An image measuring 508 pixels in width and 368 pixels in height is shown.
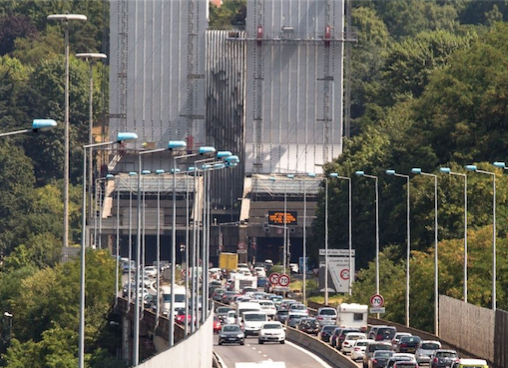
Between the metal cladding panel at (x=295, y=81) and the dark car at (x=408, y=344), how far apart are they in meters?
109

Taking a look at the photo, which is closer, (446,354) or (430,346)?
(446,354)

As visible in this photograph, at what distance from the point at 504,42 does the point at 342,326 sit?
5219cm

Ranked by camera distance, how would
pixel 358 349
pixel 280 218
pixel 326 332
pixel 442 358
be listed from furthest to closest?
pixel 280 218 < pixel 326 332 < pixel 358 349 < pixel 442 358

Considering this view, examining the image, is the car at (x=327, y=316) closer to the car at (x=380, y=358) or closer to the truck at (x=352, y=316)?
the truck at (x=352, y=316)

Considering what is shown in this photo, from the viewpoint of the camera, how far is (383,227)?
148m

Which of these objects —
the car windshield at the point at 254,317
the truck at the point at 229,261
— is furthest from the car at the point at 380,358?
the truck at the point at 229,261

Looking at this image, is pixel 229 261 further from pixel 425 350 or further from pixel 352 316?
pixel 425 350

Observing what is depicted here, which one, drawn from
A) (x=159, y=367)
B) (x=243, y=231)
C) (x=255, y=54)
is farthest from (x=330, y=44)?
(x=159, y=367)

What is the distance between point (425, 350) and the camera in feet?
274

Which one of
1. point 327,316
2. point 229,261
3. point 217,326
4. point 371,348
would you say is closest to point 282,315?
point 327,316

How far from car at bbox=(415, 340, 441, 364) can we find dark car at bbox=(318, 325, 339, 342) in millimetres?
17273

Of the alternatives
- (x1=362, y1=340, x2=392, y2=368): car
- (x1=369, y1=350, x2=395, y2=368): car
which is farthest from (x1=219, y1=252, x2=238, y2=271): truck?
(x1=369, y1=350, x2=395, y2=368): car

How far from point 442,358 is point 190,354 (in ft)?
51.2

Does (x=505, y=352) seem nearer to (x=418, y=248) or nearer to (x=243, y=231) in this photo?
(x=418, y=248)
